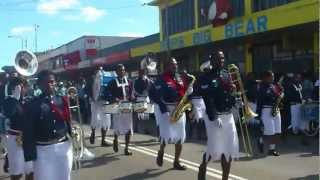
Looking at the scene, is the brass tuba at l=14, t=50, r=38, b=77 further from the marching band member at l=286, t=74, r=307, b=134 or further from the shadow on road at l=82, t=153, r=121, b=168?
the marching band member at l=286, t=74, r=307, b=134

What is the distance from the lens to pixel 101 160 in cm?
1252

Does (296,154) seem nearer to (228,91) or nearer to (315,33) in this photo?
(228,91)

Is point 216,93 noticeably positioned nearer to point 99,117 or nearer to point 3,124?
point 3,124

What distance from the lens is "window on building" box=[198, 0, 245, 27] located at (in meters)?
28.6

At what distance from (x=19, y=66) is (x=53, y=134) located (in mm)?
3373

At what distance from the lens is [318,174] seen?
33.7ft

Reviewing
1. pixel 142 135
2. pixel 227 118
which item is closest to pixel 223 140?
pixel 227 118

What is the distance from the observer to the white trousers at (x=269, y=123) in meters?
12.8

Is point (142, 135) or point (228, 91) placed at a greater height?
point (228, 91)

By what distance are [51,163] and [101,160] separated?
5724 millimetres

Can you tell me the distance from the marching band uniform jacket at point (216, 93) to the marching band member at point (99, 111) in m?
6.53

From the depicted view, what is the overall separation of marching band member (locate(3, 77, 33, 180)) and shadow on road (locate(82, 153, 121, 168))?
9.26 ft

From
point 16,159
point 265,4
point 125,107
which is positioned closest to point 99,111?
point 125,107

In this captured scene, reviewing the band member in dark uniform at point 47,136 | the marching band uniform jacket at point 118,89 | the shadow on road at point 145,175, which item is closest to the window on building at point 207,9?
the marching band uniform jacket at point 118,89
